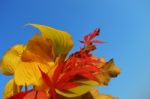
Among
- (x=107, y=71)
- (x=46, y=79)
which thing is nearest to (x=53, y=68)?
(x=46, y=79)

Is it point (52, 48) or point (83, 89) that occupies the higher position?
point (52, 48)

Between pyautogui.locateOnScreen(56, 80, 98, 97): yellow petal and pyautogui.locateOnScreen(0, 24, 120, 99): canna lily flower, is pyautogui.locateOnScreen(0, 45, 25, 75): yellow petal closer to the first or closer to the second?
pyautogui.locateOnScreen(0, 24, 120, 99): canna lily flower

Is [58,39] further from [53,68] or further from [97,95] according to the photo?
[97,95]

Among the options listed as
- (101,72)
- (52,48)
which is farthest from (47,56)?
(101,72)

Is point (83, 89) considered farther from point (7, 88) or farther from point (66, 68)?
point (7, 88)

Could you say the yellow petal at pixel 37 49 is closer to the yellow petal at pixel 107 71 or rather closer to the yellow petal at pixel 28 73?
the yellow petal at pixel 28 73

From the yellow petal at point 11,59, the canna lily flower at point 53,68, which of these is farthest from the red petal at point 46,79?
the yellow petal at point 11,59
